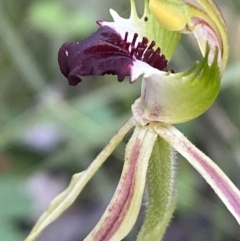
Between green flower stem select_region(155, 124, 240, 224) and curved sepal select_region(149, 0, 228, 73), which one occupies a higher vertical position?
curved sepal select_region(149, 0, 228, 73)

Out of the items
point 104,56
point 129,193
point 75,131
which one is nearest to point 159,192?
point 129,193

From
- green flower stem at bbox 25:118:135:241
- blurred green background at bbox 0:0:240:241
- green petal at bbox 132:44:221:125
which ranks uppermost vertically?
green petal at bbox 132:44:221:125

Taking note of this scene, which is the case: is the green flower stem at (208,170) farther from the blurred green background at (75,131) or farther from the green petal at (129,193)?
the blurred green background at (75,131)

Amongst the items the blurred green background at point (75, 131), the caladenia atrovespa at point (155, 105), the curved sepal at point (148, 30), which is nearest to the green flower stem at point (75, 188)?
the caladenia atrovespa at point (155, 105)

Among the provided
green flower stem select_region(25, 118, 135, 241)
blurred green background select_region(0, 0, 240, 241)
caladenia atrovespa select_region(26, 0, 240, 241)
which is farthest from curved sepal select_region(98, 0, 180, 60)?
blurred green background select_region(0, 0, 240, 241)

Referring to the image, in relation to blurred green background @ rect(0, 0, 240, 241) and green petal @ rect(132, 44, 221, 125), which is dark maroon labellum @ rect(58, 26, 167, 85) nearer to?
green petal @ rect(132, 44, 221, 125)

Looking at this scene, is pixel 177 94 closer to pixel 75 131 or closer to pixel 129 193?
pixel 129 193

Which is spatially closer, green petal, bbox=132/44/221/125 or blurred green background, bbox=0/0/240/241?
green petal, bbox=132/44/221/125
